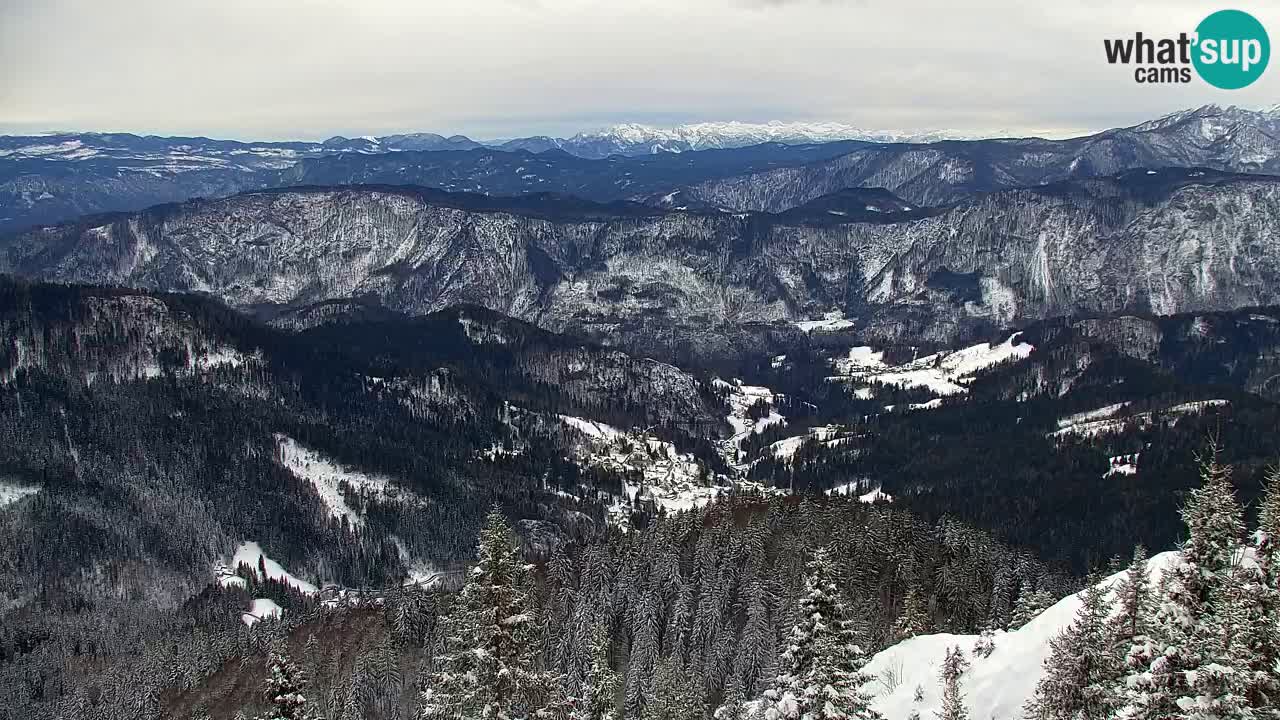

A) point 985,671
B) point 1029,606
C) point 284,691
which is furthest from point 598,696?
point 1029,606

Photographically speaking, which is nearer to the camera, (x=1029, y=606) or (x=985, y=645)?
(x=985, y=645)

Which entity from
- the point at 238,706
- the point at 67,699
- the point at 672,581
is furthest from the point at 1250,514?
the point at 67,699

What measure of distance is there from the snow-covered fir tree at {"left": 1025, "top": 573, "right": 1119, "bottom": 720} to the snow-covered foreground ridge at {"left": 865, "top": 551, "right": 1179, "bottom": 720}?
6.69m

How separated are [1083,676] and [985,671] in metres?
15.2

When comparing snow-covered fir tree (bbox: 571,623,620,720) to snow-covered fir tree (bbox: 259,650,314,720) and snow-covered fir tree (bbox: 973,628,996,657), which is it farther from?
snow-covered fir tree (bbox: 973,628,996,657)

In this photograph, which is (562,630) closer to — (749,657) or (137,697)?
(749,657)

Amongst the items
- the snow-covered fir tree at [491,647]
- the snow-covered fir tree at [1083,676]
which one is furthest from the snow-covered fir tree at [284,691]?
the snow-covered fir tree at [1083,676]

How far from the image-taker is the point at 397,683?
13338cm

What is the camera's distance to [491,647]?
33438mm

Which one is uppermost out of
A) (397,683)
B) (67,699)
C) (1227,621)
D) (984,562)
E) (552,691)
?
(1227,621)

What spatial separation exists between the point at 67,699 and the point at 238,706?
4529 centimetres

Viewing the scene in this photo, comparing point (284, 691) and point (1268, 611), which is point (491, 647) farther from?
point (1268, 611)

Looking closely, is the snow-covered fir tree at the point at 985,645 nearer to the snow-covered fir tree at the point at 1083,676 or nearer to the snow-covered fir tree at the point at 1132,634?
the snow-covered fir tree at the point at 1083,676

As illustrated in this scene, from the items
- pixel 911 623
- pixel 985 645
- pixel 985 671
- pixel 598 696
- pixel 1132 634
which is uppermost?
pixel 1132 634
